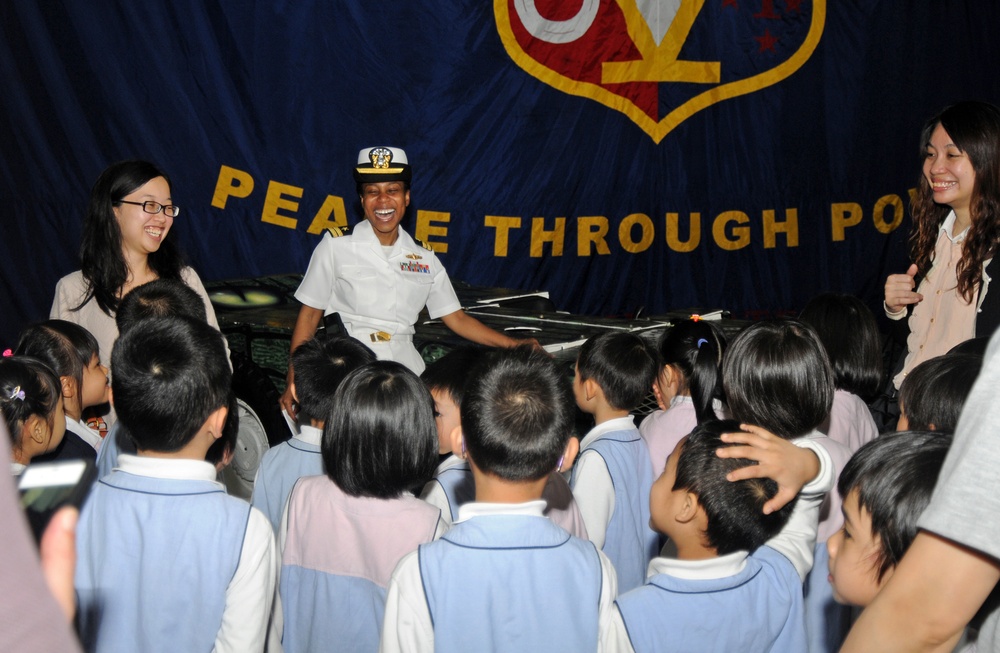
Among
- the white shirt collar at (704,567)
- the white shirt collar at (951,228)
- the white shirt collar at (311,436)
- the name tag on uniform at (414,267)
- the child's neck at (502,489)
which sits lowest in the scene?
the white shirt collar at (704,567)

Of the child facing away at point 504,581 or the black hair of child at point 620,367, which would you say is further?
the black hair of child at point 620,367

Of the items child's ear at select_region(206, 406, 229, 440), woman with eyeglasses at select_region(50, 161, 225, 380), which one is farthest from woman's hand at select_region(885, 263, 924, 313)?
woman with eyeglasses at select_region(50, 161, 225, 380)

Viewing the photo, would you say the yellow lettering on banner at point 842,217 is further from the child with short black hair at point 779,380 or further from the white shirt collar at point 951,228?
the child with short black hair at point 779,380

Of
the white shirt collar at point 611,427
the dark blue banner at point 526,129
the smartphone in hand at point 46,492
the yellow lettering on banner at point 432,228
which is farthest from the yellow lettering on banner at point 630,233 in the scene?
the smartphone in hand at point 46,492

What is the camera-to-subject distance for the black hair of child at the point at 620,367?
2564 mm

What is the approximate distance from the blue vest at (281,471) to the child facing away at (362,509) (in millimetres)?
322

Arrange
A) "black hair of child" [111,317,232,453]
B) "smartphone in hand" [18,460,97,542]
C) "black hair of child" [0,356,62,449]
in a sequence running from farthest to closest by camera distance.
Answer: "black hair of child" [0,356,62,449] → "black hair of child" [111,317,232,453] → "smartphone in hand" [18,460,97,542]

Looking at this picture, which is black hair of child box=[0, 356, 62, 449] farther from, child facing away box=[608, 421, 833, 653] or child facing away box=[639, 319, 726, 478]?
child facing away box=[639, 319, 726, 478]

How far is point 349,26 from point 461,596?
5.16 meters

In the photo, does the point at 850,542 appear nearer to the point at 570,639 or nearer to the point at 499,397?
the point at 570,639

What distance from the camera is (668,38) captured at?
21.8ft

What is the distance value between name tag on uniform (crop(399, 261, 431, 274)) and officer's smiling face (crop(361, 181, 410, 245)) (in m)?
0.14

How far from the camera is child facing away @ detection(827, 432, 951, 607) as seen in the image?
131 centimetres

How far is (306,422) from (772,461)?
126 cm
